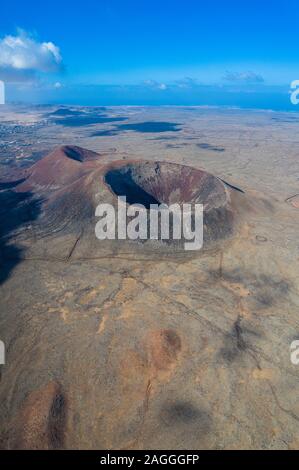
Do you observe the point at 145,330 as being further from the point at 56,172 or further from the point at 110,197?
the point at 56,172

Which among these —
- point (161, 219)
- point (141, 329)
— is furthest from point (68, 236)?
point (141, 329)

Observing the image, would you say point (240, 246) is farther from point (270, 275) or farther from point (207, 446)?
point (207, 446)

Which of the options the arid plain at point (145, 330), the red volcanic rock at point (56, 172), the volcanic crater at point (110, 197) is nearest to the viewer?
the arid plain at point (145, 330)

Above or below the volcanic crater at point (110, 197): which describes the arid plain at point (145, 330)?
below

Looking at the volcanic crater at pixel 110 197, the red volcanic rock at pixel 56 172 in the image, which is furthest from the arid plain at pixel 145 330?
the red volcanic rock at pixel 56 172

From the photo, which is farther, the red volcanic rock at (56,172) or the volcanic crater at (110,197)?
the red volcanic rock at (56,172)

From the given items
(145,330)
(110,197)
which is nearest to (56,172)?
(110,197)

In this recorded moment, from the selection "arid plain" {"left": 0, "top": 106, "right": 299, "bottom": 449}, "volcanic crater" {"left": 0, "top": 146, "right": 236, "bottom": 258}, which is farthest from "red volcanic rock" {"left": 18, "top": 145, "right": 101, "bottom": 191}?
"arid plain" {"left": 0, "top": 106, "right": 299, "bottom": 449}

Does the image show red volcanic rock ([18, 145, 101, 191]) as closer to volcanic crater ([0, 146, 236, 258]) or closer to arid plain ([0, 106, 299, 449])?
volcanic crater ([0, 146, 236, 258])

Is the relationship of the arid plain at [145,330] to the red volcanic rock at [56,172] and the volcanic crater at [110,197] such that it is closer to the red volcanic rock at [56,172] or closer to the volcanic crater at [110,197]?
the volcanic crater at [110,197]
